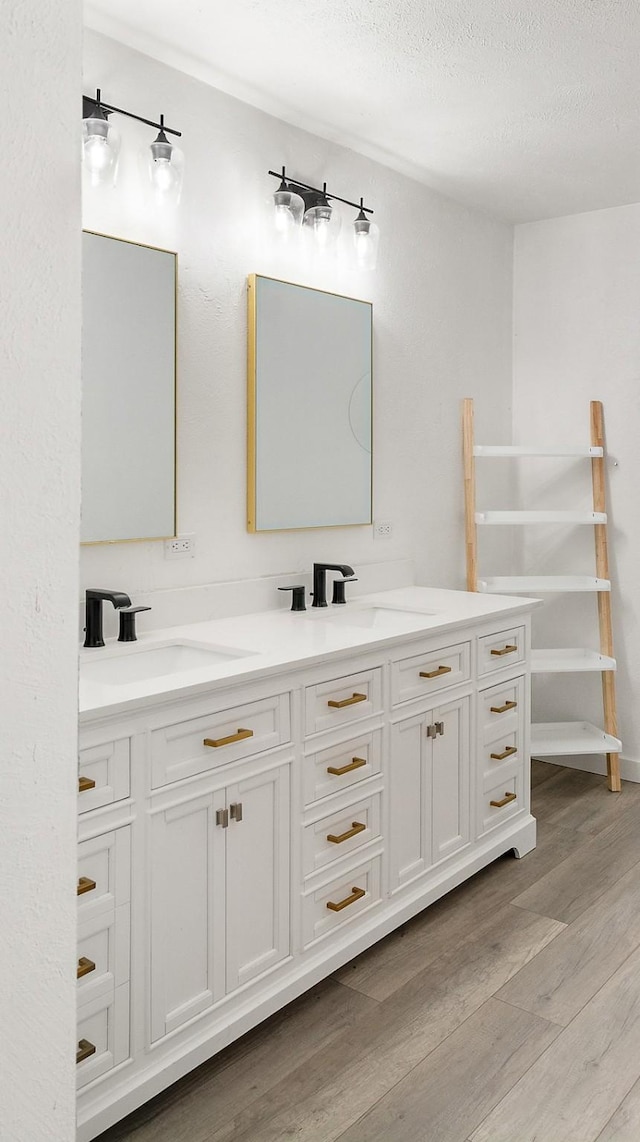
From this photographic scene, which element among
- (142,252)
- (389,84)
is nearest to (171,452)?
(142,252)

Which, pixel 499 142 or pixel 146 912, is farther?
pixel 499 142

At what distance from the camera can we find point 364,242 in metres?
3.01

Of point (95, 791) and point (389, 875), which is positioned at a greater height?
point (95, 791)

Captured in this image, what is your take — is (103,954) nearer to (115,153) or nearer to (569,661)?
(115,153)

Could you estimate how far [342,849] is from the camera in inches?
88.1

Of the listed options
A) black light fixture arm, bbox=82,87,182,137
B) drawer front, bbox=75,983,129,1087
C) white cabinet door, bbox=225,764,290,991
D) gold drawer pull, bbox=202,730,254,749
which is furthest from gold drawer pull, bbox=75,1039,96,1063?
black light fixture arm, bbox=82,87,182,137

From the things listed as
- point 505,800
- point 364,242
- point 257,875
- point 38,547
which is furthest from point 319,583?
point 38,547

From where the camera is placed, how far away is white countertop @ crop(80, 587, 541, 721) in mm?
1739

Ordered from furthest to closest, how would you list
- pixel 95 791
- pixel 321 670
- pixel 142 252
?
1. pixel 142 252
2. pixel 321 670
3. pixel 95 791

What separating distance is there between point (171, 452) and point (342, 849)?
1172 mm

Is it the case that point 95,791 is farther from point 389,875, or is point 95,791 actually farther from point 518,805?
point 518,805

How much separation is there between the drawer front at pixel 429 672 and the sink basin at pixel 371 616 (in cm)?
14

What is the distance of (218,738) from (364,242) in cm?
193

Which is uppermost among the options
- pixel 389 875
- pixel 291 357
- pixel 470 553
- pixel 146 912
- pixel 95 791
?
pixel 291 357
